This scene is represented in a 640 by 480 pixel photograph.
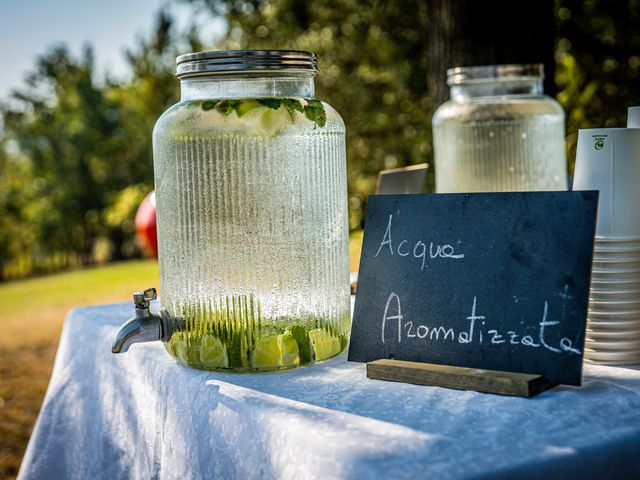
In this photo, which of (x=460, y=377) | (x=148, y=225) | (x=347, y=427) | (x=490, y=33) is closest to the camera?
(x=347, y=427)

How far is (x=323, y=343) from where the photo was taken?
0.98m

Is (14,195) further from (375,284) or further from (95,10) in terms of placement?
(375,284)

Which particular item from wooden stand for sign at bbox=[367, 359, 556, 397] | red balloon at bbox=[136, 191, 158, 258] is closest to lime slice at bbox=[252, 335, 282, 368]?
wooden stand for sign at bbox=[367, 359, 556, 397]

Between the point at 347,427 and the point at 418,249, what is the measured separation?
29 centimetres

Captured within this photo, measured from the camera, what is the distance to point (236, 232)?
3.04 ft

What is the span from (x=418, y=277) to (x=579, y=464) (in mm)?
324

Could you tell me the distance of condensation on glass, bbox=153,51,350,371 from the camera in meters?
0.93

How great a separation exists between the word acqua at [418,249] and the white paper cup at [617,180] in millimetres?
168

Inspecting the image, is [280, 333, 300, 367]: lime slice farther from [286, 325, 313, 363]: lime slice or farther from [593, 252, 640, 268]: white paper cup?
[593, 252, 640, 268]: white paper cup

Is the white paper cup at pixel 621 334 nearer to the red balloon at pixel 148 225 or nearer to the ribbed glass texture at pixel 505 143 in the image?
the ribbed glass texture at pixel 505 143

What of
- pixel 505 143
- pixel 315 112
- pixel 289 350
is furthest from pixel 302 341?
pixel 505 143

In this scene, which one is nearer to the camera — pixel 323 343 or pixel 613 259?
pixel 613 259

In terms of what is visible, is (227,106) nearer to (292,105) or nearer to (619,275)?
(292,105)

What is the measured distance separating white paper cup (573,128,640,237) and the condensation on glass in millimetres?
318
